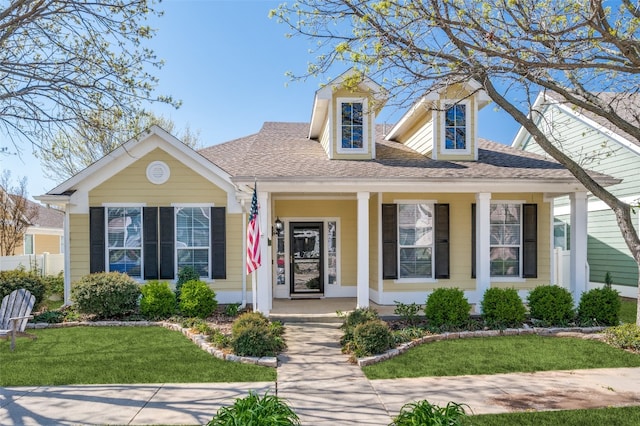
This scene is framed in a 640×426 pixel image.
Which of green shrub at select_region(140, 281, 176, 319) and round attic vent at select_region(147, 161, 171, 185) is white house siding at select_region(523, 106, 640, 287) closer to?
round attic vent at select_region(147, 161, 171, 185)

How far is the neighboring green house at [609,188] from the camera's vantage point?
12992mm

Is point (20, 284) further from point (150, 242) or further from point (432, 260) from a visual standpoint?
point (432, 260)

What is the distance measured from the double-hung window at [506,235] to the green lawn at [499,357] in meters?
3.31

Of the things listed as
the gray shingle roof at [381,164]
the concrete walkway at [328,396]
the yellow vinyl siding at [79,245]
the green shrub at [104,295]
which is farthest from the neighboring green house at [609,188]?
the yellow vinyl siding at [79,245]

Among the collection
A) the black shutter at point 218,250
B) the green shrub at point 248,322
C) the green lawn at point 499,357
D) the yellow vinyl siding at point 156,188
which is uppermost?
the yellow vinyl siding at point 156,188

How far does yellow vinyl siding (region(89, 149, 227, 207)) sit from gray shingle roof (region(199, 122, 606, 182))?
0.87 m

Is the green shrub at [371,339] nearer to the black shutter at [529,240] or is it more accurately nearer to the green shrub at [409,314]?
the green shrub at [409,314]

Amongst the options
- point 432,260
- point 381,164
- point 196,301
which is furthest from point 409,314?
point 196,301

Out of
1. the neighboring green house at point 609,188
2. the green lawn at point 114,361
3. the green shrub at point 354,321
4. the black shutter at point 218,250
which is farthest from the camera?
the neighboring green house at point 609,188

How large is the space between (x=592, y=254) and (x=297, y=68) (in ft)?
44.0

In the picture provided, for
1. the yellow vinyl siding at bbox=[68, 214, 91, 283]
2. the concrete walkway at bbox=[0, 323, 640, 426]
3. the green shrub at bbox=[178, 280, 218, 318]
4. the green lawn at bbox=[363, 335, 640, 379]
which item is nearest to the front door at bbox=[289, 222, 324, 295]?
the green shrub at bbox=[178, 280, 218, 318]

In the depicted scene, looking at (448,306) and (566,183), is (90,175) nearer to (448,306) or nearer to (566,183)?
(448,306)

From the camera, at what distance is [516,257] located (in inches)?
433

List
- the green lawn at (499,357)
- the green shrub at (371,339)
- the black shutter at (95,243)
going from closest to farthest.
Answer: the green lawn at (499,357), the green shrub at (371,339), the black shutter at (95,243)
